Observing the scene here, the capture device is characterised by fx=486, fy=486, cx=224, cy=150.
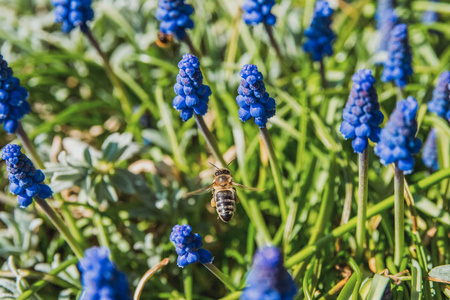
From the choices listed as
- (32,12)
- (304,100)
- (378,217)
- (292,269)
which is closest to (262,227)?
(292,269)

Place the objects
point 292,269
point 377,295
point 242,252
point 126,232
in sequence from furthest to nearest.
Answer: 1. point 126,232
2. point 242,252
3. point 292,269
4. point 377,295

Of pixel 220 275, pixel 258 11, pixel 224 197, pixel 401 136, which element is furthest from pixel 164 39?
pixel 401 136

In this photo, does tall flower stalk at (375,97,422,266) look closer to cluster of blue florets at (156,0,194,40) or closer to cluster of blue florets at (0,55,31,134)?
cluster of blue florets at (156,0,194,40)

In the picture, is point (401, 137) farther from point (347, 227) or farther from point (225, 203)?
point (225, 203)

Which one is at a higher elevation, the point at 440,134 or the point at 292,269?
the point at 440,134

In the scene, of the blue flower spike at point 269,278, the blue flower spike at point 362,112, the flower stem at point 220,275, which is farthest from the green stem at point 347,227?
the blue flower spike at point 269,278

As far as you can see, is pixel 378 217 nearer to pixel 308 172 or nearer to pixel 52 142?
pixel 308 172

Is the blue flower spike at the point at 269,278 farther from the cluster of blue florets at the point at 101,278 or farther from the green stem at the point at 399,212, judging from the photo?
the green stem at the point at 399,212
